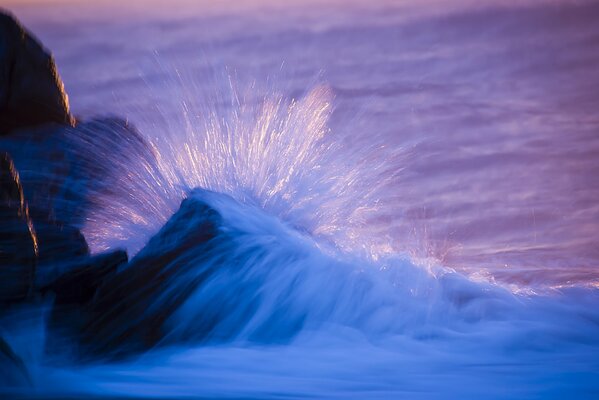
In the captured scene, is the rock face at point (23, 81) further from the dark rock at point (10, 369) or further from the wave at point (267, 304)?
the dark rock at point (10, 369)

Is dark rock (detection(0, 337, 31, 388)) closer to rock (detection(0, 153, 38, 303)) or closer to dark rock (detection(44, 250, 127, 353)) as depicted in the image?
rock (detection(0, 153, 38, 303))

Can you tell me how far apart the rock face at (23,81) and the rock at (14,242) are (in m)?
0.93

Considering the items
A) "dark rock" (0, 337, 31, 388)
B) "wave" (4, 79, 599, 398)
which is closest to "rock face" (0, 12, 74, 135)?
"wave" (4, 79, 599, 398)

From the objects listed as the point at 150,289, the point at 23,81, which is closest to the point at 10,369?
the point at 150,289

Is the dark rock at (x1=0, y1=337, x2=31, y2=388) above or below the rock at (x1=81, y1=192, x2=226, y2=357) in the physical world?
below

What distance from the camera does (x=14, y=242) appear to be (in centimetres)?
332

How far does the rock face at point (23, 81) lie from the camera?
13.5 ft

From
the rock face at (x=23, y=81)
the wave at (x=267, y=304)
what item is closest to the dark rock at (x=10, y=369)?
the wave at (x=267, y=304)

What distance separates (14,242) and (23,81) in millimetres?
1108

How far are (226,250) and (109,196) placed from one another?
2.75ft

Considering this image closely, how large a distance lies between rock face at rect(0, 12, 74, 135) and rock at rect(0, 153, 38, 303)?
0.93 meters

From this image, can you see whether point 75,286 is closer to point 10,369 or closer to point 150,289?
point 150,289

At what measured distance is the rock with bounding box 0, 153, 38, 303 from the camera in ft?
10.8

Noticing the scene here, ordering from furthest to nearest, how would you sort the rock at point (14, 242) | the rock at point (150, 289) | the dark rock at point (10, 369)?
the rock at point (150, 289) < the rock at point (14, 242) < the dark rock at point (10, 369)
